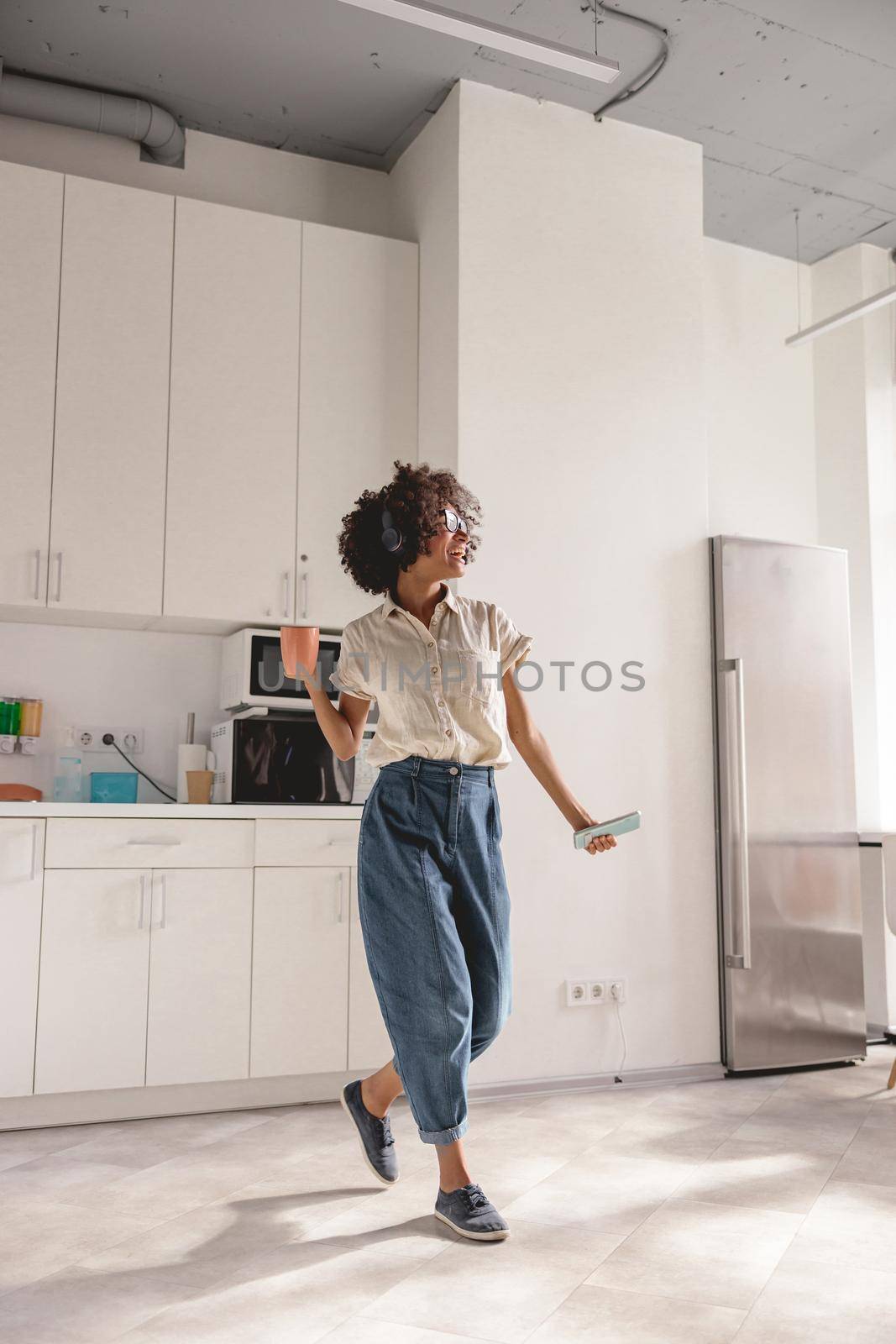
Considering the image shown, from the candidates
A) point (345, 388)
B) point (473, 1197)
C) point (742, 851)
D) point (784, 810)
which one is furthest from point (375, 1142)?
point (345, 388)

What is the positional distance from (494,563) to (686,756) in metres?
0.96

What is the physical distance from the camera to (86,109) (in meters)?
3.79

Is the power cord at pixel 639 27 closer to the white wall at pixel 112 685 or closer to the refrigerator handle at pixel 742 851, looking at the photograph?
the refrigerator handle at pixel 742 851

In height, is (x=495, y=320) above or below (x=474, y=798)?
above

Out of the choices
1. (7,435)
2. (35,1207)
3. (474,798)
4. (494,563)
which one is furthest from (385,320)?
(35,1207)

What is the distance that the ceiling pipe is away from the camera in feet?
12.2

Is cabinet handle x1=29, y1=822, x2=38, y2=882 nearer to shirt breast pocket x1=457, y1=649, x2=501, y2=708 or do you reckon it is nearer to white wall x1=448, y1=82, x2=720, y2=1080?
white wall x1=448, y1=82, x2=720, y2=1080

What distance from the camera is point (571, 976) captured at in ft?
11.9

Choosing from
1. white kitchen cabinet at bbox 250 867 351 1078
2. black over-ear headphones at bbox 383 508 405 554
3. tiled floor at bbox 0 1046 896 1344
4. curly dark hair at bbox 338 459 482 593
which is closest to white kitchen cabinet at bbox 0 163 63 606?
white kitchen cabinet at bbox 250 867 351 1078

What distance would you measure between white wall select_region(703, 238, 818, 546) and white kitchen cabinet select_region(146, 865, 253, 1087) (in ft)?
8.57

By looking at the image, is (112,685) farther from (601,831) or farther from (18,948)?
(601,831)

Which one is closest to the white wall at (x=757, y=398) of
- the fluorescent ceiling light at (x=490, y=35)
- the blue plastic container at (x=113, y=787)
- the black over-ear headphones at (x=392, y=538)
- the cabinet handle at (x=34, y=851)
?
the fluorescent ceiling light at (x=490, y=35)

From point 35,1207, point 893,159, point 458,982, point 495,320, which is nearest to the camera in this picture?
point 458,982

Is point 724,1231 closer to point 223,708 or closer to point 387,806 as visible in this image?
point 387,806
